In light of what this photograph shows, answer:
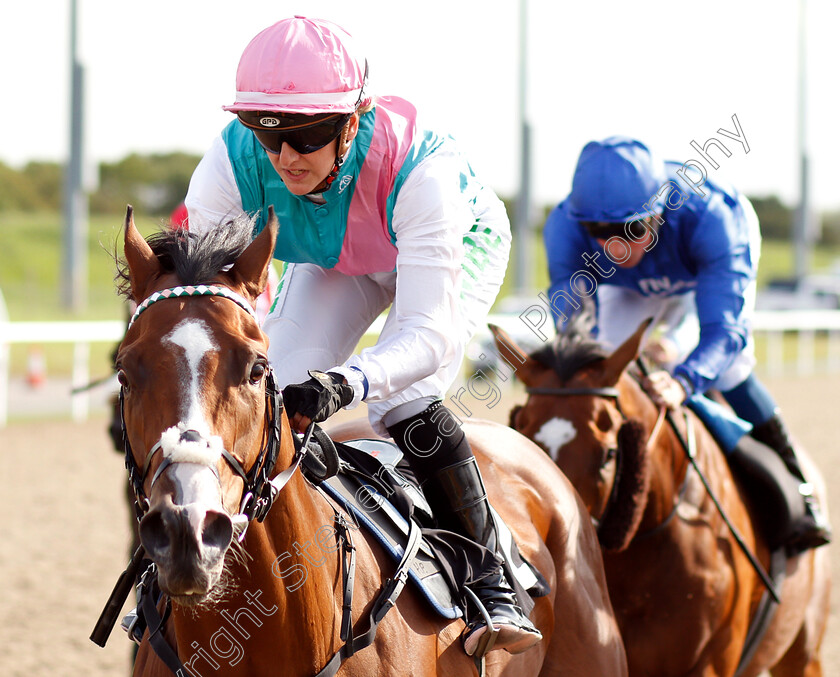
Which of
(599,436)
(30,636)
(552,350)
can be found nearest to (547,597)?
(599,436)

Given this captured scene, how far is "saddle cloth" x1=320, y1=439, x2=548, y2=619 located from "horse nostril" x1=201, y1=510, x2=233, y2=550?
28.6 inches

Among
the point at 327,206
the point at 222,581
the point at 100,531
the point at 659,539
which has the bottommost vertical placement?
the point at 100,531

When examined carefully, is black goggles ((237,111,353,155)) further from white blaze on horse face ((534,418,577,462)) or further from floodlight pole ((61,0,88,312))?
floodlight pole ((61,0,88,312))

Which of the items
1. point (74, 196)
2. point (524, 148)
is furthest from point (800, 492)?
point (74, 196)

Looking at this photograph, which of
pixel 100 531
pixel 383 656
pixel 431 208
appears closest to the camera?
pixel 383 656

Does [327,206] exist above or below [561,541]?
above

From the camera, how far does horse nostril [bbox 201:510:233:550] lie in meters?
1.66

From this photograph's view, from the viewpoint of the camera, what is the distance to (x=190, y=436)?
169 centimetres

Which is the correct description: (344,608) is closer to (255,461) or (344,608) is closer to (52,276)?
(255,461)

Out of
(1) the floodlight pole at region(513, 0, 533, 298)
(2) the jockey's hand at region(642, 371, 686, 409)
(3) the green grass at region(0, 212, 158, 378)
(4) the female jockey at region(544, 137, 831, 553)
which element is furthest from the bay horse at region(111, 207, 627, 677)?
(1) the floodlight pole at region(513, 0, 533, 298)

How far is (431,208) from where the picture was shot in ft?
8.01

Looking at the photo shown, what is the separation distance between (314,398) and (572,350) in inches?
75.0

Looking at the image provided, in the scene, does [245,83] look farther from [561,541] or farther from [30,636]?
[30,636]

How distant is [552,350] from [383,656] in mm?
1807
